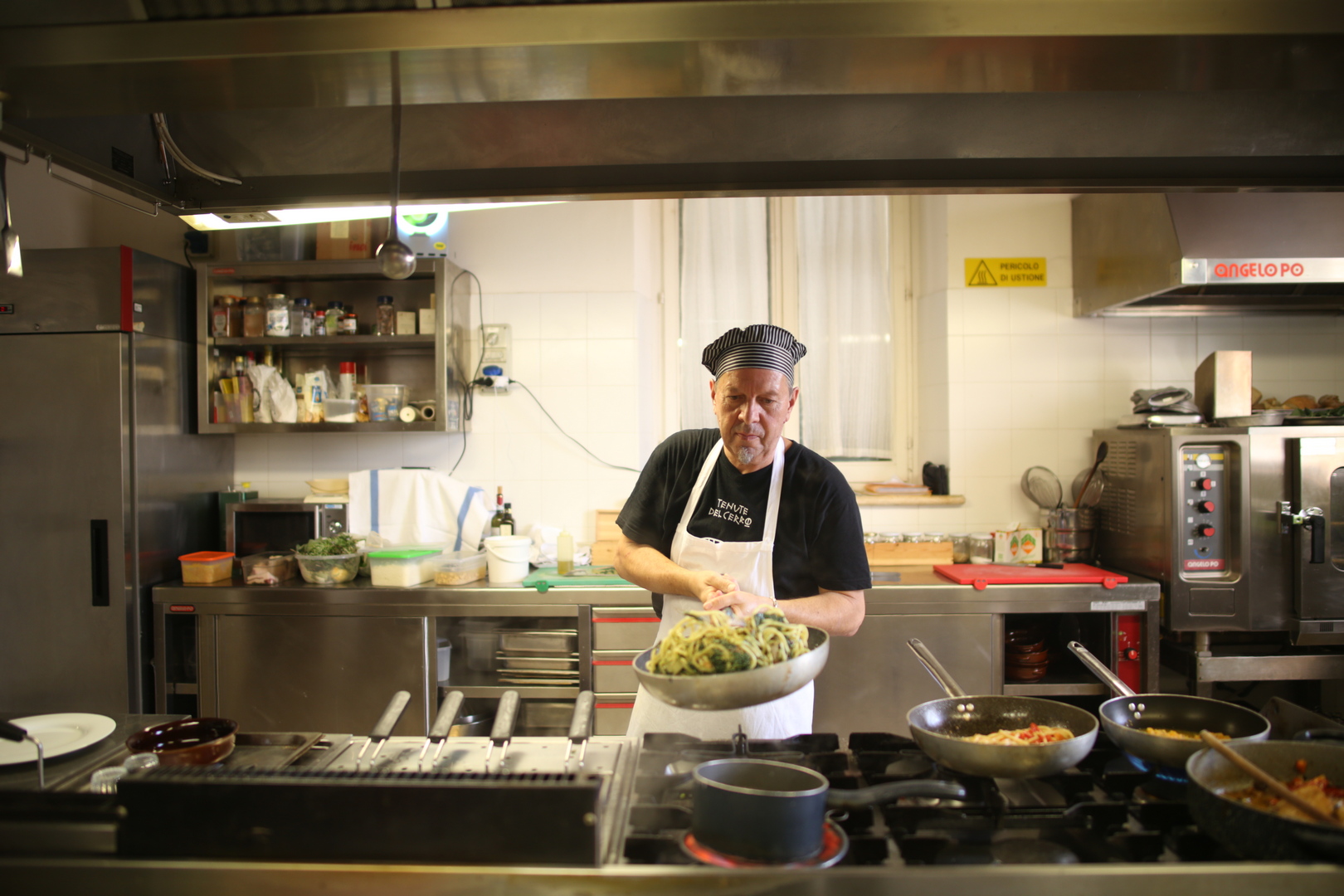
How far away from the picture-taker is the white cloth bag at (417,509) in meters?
3.78

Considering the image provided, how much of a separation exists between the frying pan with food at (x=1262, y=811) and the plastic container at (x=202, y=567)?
3626 millimetres

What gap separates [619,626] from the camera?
3.29 metres

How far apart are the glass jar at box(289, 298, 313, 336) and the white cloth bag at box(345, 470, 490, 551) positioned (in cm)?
74

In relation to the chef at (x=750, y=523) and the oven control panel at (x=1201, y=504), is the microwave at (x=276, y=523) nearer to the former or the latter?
the chef at (x=750, y=523)

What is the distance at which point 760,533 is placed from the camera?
222 cm

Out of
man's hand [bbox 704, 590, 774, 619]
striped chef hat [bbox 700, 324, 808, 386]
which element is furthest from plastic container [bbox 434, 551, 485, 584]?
man's hand [bbox 704, 590, 774, 619]

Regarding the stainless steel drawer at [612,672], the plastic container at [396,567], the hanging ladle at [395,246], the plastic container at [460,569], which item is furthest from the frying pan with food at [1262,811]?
the plastic container at [396,567]

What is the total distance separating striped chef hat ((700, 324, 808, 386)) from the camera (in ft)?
6.63

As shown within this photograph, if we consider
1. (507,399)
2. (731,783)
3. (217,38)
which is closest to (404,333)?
(507,399)

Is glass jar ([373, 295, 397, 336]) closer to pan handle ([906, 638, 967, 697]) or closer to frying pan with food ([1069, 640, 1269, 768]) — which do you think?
pan handle ([906, 638, 967, 697])

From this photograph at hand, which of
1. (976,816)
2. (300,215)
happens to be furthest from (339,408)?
(976,816)

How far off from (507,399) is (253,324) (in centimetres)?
125

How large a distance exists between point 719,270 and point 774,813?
148 inches

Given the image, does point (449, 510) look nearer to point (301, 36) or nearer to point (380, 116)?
point (380, 116)
